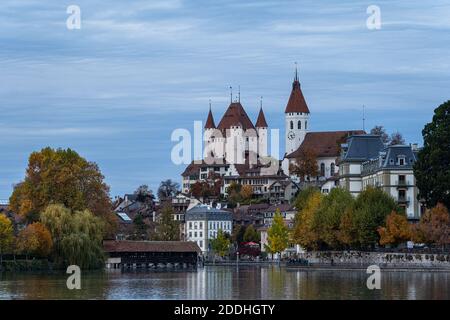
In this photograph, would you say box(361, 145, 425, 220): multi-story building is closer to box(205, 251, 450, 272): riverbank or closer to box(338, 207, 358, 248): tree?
box(205, 251, 450, 272): riverbank

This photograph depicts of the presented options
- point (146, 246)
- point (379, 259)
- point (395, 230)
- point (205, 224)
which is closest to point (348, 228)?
point (379, 259)

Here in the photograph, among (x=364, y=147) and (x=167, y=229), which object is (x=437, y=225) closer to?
(x=364, y=147)

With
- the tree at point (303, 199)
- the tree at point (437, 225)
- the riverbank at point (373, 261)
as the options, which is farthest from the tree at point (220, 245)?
the tree at point (437, 225)

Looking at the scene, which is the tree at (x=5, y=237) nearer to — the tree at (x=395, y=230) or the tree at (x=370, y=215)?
the tree at (x=370, y=215)

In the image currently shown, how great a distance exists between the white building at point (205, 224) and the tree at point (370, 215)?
64531 mm

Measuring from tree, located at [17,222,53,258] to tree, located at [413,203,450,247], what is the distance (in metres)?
→ 28.1

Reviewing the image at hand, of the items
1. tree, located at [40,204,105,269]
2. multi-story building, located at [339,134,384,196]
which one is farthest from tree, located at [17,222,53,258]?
multi-story building, located at [339,134,384,196]

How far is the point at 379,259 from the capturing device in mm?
110312

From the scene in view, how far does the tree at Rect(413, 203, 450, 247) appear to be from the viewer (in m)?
103

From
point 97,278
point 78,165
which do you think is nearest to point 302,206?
point 78,165

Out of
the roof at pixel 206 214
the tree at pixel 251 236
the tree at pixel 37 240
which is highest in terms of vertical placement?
the roof at pixel 206 214

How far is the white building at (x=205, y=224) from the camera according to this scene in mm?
179125
